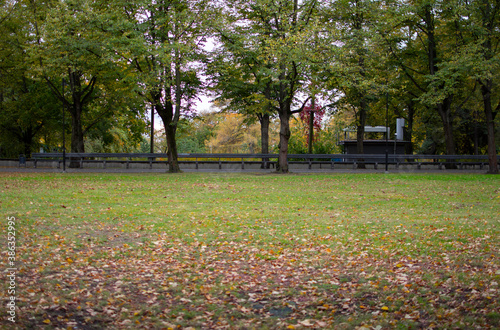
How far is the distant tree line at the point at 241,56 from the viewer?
23.5 meters

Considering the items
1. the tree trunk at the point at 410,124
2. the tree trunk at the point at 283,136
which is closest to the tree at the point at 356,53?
the tree trunk at the point at 283,136

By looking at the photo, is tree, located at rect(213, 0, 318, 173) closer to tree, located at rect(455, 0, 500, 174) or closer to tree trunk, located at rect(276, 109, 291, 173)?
tree trunk, located at rect(276, 109, 291, 173)

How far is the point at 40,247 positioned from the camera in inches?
313

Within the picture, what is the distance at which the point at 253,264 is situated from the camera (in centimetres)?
739

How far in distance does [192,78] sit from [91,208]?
17.2m

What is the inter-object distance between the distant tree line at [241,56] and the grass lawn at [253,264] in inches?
479

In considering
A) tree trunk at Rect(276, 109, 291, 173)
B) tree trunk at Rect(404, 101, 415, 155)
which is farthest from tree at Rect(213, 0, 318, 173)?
tree trunk at Rect(404, 101, 415, 155)

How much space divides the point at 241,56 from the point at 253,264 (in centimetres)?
2054

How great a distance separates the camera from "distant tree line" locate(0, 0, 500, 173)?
77.2 feet

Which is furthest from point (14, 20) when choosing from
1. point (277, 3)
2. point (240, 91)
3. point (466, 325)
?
point (466, 325)

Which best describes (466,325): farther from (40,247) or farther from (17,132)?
(17,132)

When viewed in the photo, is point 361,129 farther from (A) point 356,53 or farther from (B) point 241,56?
(B) point 241,56

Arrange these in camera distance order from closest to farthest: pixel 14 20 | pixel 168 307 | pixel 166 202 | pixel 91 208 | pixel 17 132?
pixel 168 307 < pixel 91 208 < pixel 166 202 < pixel 14 20 < pixel 17 132

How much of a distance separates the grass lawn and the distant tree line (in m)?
12.2
